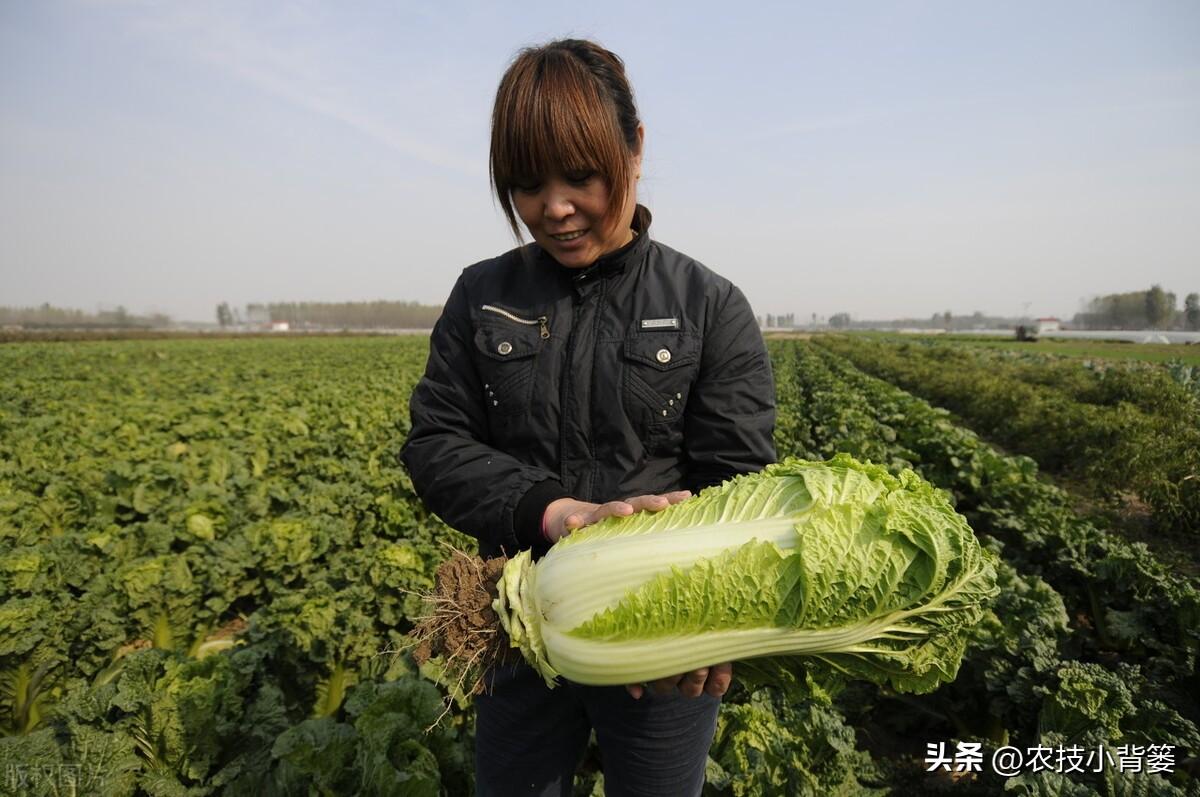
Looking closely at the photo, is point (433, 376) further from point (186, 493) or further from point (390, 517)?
point (186, 493)

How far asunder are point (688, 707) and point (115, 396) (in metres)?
22.3

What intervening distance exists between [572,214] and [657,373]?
1.85ft

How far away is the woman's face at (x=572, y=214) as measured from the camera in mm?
1806

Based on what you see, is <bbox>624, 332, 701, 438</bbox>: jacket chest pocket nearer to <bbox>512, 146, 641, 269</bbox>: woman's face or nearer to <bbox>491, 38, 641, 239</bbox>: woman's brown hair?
<bbox>512, 146, 641, 269</bbox>: woman's face

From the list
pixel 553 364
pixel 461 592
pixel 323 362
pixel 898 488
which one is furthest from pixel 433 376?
pixel 323 362

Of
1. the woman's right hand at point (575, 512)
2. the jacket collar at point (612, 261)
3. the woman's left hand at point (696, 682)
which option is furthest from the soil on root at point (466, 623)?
the jacket collar at point (612, 261)

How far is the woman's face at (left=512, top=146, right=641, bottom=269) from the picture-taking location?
1806mm

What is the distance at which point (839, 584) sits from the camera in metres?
1.72

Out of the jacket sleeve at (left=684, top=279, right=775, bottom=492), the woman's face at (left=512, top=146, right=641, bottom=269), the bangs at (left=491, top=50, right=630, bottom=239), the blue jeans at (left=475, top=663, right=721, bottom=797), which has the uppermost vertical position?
the bangs at (left=491, top=50, right=630, bottom=239)

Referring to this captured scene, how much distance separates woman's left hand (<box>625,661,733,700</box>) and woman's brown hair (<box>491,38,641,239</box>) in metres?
1.43

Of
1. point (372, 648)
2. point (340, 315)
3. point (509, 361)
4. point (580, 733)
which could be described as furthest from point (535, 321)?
point (340, 315)

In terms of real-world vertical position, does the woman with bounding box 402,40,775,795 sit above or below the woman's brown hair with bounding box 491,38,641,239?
below

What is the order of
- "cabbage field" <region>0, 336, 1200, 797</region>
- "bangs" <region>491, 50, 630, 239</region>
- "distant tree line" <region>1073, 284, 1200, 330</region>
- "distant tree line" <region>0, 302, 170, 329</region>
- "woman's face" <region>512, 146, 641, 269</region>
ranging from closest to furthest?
1. "bangs" <region>491, 50, 630, 239</region>
2. "woman's face" <region>512, 146, 641, 269</region>
3. "cabbage field" <region>0, 336, 1200, 797</region>
4. "distant tree line" <region>1073, 284, 1200, 330</region>
5. "distant tree line" <region>0, 302, 170, 329</region>

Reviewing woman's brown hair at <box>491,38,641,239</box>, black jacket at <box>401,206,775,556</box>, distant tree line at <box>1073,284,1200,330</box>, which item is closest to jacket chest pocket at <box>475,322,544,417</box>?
black jacket at <box>401,206,775,556</box>
